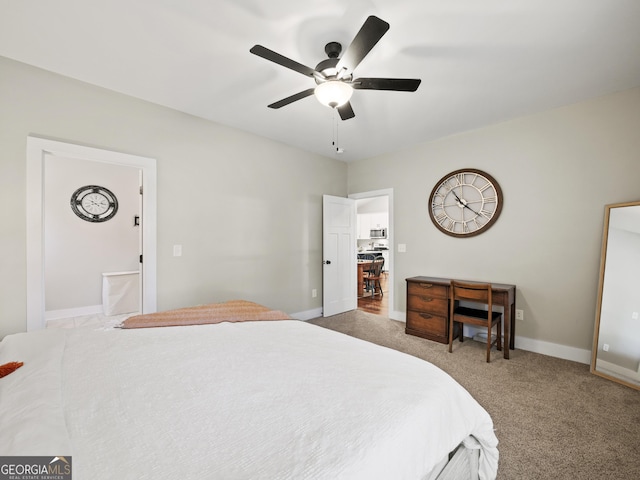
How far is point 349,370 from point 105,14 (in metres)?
2.51

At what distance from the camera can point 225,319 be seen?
200 cm

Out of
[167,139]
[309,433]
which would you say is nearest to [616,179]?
[309,433]

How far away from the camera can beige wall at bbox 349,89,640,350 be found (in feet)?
8.91

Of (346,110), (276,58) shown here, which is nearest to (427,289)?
(346,110)

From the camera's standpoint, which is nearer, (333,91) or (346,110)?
(333,91)

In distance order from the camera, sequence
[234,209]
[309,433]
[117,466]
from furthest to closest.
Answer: [234,209]
[309,433]
[117,466]

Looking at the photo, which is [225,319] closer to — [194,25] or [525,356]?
[194,25]

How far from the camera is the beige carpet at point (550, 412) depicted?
1579 mm

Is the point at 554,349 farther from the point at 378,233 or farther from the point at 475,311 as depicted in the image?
the point at 378,233

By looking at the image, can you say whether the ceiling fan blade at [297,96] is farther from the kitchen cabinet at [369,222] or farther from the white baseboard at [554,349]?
the kitchen cabinet at [369,222]

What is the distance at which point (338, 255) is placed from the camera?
185 inches

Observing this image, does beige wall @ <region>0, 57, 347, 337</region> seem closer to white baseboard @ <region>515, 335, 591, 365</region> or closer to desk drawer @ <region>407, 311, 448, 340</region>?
desk drawer @ <region>407, 311, 448, 340</region>

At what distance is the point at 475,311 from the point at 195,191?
356 cm

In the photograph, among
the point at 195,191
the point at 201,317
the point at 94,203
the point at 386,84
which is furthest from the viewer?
the point at 94,203
